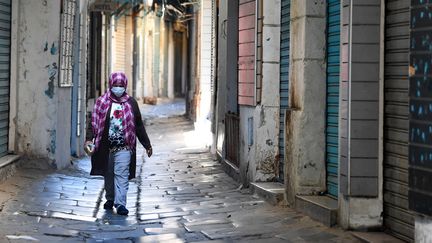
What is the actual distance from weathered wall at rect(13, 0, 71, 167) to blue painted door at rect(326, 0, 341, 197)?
451 centimetres

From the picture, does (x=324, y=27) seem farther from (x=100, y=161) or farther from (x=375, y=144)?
(x=100, y=161)

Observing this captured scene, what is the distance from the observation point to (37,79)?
409 inches

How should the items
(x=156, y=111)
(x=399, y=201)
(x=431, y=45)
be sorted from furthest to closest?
(x=156, y=111)
(x=399, y=201)
(x=431, y=45)

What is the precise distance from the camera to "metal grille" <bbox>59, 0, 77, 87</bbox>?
35.6 ft

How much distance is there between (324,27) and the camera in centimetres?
789

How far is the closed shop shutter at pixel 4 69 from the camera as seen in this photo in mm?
9695

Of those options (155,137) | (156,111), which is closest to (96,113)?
(155,137)

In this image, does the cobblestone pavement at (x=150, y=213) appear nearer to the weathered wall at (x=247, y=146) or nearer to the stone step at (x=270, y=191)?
the stone step at (x=270, y=191)

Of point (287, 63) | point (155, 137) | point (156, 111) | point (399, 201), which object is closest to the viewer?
point (399, 201)

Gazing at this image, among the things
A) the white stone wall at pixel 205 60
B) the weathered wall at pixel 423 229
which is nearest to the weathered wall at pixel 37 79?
the weathered wall at pixel 423 229

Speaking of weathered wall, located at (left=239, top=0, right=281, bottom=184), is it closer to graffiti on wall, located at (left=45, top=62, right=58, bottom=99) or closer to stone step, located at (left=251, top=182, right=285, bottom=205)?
stone step, located at (left=251, top=182, right=285, bottom=205)

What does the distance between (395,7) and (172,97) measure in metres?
33.4

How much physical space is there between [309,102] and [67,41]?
5.09 metres

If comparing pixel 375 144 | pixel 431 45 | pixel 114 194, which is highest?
pixel 431 45
